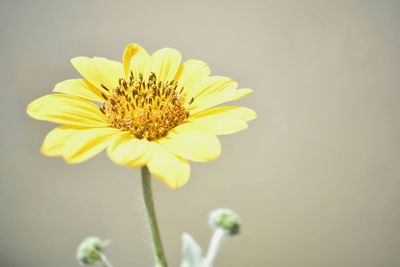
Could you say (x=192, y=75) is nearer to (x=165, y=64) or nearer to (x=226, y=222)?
(x=165, y=64)

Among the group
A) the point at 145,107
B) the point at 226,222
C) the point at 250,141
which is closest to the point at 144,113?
the point at 145,107

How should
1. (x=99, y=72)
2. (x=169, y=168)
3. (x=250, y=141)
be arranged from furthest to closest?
1. (x=250, y=141)
2. (x=99, y=72)
3. (x=169, y=168)

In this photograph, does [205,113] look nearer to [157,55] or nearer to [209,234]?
[157,55]

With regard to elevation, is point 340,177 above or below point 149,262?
above

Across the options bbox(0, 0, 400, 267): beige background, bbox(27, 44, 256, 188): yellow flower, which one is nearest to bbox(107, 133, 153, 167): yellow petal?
bbox(27, 44, 256, 188): yellow flower

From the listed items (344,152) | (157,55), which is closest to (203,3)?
(344,152)

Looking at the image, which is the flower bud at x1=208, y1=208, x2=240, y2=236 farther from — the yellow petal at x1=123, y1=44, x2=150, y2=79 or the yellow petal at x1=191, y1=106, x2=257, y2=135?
the yellow petal at x1=123, y1=44, x2=150, y2=79

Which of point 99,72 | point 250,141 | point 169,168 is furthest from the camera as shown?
point 250,141
